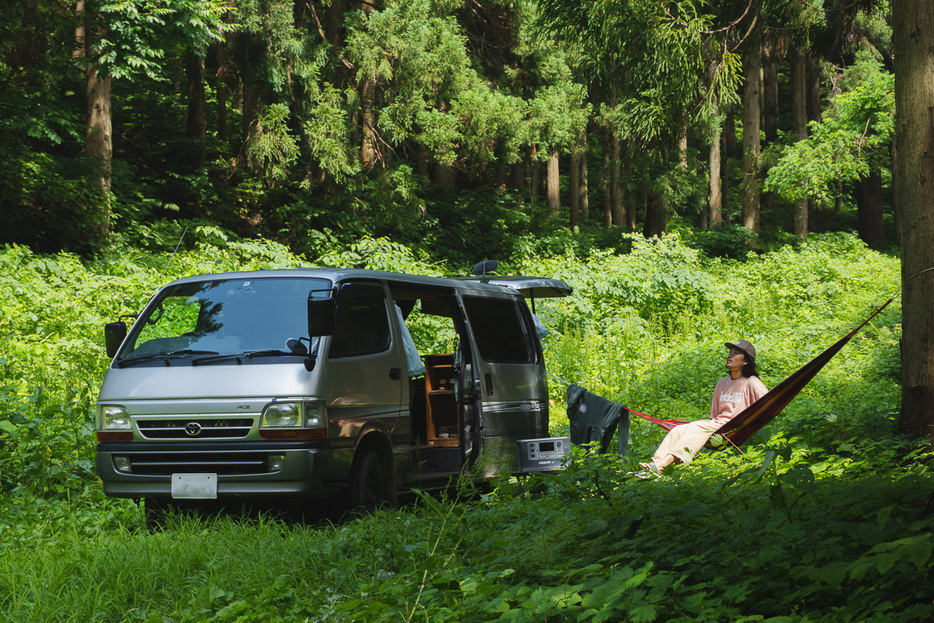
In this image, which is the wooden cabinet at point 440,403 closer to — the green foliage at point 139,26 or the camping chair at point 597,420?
the camping chair at point 597,420

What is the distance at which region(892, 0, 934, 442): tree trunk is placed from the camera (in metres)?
6.35

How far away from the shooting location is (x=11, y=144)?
54.0 feet

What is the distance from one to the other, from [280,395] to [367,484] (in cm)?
102

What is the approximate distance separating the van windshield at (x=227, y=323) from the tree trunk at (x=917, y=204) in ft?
Answer: 15.0

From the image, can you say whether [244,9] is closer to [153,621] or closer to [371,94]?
[371,94]

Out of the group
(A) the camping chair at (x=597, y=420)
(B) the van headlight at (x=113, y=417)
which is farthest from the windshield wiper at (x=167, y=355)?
(A) the camping chair at (x=597, y=420)

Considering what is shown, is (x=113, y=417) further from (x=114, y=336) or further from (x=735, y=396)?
(x=735, y=396)

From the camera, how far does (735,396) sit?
816cm

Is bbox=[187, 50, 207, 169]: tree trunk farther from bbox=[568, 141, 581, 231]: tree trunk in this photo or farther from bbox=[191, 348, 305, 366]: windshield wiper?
bbox=[191, 348, 305, 366]: windshield wiper

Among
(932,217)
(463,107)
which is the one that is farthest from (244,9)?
(932,217)

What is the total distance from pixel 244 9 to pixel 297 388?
17358mm

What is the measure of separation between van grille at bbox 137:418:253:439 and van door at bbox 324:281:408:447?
617 mm

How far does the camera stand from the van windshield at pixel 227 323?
5.96 meters

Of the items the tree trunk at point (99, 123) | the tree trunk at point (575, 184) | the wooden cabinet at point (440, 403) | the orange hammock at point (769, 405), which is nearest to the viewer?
the orange hammock at point (769, 405)
